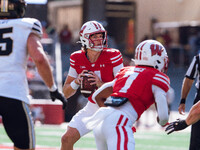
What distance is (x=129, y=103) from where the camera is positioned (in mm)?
4961

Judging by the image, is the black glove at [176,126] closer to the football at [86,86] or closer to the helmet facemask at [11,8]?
the football at [86,86]

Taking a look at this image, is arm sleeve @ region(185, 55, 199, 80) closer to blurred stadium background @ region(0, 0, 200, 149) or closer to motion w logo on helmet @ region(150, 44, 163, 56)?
motion w logo on helmet @ region(150, 44, 163, 56)

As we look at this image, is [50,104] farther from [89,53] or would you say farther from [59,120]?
[89,53]

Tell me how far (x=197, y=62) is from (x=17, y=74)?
2.46m

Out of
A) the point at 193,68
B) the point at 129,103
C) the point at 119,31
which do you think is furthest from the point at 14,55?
the point at 119,31

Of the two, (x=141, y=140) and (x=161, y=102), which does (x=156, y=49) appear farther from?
(x=141, y=140)

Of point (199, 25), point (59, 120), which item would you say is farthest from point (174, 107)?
point (199, 25)

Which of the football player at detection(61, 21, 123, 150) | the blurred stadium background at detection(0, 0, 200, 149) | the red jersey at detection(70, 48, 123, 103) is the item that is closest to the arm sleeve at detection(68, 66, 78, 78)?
the football player at detection(61, 21, 123, 150)

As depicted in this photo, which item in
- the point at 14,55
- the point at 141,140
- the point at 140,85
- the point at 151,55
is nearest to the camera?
the point at 14,55

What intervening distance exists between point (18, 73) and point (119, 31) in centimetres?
2183

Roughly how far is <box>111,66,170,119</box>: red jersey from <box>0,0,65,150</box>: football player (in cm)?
65

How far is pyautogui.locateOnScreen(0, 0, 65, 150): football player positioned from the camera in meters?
4.62

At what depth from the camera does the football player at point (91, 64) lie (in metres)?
5.96

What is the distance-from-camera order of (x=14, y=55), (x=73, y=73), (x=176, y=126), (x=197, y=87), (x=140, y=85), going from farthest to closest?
(x=197, y=87)
(x=73, y=73)
(x=176, y=126)
(x=140, y=85)
(x=14, y=55)
